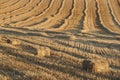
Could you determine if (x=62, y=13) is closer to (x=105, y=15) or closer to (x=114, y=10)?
(x=105, y=15)

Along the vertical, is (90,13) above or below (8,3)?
below

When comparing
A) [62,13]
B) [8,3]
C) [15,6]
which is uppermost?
[8,3]

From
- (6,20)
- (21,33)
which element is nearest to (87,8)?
(6,20)

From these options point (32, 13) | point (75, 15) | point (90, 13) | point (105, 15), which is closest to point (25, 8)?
point (32, 13)

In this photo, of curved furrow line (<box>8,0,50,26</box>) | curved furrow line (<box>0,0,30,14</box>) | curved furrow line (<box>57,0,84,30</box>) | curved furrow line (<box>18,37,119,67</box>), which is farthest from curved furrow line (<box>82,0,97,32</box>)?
curved furrow line (<box>18,37,119,67</box>)

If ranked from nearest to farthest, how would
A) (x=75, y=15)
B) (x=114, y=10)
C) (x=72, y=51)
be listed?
(x=72, y=51) < (x=75, y=15) < (x=114, y=10)

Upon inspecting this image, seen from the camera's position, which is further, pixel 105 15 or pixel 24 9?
pixel 24 9

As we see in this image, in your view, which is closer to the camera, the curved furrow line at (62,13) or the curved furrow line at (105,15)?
the curved furrow line at (105,15)

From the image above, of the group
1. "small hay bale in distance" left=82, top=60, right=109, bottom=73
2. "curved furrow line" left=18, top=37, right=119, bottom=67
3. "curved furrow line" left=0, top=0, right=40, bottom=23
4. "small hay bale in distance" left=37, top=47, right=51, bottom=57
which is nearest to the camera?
"small hay bale in distance" left=82, top=60, right=109, bottom=73

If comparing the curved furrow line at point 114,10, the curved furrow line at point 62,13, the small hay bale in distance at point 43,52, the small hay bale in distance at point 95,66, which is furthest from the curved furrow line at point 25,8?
the small hay bale in distance at point 95,66

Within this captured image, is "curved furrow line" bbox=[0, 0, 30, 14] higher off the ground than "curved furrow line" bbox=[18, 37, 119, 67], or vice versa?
"curved furrow line" bbox=[0, 0, 30, 14]

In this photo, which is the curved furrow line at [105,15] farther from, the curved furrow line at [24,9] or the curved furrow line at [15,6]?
the curved furrow line at [15,6]

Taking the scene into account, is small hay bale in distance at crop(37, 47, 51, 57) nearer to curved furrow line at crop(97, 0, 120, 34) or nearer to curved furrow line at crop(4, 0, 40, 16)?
curved furrow line at crop(97, 0, 120, 34)

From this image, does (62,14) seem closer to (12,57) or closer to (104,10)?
(104,10)
